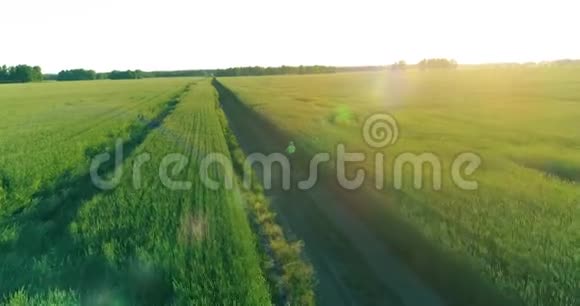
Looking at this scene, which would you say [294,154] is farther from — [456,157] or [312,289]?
[312,289]

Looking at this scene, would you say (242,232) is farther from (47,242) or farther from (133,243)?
(47,242)

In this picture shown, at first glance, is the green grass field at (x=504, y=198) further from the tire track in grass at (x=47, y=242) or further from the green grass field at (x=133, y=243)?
the tire track in grass at (x=47, y=242)

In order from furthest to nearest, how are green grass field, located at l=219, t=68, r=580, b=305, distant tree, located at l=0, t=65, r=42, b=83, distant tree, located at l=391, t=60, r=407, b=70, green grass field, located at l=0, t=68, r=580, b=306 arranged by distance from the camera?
distant tree, located at l=391, t=60, r=407, b=70 → distant tree, located at l=0, t=65, r=42, b=83 → green grass field, located at l=219, t=68, r=580, b=305 → green grass field, located at l=0, t=68, r=580, b=306

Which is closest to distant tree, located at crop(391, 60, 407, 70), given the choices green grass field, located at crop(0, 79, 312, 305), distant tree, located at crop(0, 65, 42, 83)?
distant tree, located at crop(0, 65, 42, 83)

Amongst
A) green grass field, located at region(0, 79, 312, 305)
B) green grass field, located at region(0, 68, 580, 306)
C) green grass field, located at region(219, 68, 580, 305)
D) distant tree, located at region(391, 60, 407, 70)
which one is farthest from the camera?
distant tree, located at region(391, 60, 407, 70)

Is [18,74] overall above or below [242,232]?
above

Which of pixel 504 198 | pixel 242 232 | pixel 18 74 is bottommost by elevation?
pixel 242 232

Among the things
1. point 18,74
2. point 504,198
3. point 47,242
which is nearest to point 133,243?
point 47,242

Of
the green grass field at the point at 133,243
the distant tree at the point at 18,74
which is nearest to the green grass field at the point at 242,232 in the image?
the green grass field at the point at 133,243

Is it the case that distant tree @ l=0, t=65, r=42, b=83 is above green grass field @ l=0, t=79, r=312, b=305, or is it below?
above

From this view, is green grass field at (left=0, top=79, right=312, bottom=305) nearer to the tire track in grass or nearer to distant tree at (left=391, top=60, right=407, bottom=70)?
the tire track in grass

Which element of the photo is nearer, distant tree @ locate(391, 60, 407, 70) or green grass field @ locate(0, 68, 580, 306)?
green grass field @ locate(0, 68, 580, 306)

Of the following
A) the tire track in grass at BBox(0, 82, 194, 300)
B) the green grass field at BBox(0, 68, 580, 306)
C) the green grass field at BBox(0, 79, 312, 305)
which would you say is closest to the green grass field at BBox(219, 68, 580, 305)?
the green grass field at BBox(0, 68, 580, 306)
